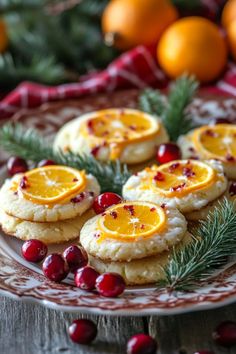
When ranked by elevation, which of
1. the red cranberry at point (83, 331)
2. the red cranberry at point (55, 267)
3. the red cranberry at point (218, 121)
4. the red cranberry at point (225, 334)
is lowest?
the red cranberry at point (218, 121)

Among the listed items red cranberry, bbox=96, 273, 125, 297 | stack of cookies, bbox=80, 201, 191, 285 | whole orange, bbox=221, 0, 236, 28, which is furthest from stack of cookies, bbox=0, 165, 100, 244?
whole orange, bbox=221, 0, 236, 28

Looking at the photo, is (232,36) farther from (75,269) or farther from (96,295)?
(96,295)

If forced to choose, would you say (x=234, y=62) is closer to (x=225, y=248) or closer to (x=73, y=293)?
(x=225, y=248)

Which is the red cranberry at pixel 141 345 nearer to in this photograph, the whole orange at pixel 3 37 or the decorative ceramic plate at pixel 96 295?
the decorative ceramic plate at pixel 96 295

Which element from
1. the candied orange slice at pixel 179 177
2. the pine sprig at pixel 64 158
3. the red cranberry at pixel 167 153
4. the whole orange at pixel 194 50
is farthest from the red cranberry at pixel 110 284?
the whole orange at pixel 194 50

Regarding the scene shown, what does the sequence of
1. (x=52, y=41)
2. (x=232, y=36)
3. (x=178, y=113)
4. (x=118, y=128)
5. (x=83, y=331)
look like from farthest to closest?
1. (x=52, y=41)
2. (x=232, y=36)
3. (x=178, y=113)
4. (x=118, y=128)
5. (x=83, y=331)

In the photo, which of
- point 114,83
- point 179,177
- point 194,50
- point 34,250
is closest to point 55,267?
point 34,250

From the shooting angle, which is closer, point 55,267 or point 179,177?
point 55,267

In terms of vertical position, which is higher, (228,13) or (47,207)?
(47,207)
